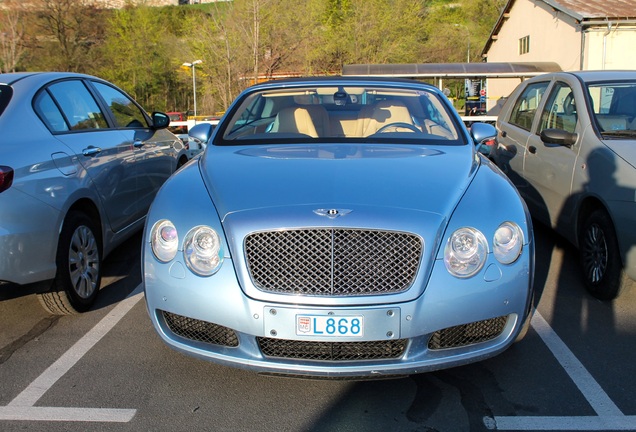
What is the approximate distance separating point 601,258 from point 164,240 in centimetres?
321

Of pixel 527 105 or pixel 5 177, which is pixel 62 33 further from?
pixel 5 177

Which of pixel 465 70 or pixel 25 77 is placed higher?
pixel 465 70

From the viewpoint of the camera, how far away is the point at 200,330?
2.96 meters

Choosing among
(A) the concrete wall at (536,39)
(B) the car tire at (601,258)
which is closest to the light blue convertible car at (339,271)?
(B) the car tire at (601,258)

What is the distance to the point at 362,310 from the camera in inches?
106

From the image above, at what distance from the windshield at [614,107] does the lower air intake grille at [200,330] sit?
3510 mm

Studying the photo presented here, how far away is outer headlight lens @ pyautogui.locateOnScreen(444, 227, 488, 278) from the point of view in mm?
2809

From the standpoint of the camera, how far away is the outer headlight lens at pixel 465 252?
2.81 meters

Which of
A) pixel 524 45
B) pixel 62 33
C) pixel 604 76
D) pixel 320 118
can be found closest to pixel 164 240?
pixel 320 118

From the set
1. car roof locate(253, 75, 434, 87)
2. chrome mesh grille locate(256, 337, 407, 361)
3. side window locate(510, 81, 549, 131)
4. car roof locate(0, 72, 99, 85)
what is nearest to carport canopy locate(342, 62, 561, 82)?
side window locate(510, 81, 549, 131)

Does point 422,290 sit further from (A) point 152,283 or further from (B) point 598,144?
(B) point 598,144

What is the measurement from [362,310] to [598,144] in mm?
2950

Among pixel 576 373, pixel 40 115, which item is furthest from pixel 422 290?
pixel 40 115

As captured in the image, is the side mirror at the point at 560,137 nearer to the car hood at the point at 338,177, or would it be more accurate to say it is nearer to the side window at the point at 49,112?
the car hood at the point at 338,177
